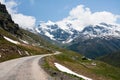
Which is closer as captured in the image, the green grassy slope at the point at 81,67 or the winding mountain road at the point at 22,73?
the winding mountain road at the point at 22,73

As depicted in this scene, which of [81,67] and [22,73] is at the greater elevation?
[22,73]

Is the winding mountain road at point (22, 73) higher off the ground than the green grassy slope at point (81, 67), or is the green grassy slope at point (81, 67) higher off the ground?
the winding mountain road at point (22, 73)

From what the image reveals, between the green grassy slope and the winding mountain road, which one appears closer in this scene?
the winding mountain road

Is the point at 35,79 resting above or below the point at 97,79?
above

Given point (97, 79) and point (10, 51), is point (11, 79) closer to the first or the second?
point (97, 79)

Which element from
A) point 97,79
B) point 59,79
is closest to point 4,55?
point 97,79

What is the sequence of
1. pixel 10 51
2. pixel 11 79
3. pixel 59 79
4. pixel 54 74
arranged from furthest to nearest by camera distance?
pixel 10 51 < pixel 54 74 < pixel 59 79 < pixel 11 79

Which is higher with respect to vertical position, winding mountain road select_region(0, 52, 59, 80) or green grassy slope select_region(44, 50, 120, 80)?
winding mountain road select_region(0, 52, 59, 80)

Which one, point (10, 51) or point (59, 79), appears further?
point (10, 51)

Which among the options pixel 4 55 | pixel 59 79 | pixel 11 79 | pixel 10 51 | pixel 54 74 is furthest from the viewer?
pixel 10 51

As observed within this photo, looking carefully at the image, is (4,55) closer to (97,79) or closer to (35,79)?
(97,79)

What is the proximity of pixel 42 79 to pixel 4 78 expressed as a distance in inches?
163

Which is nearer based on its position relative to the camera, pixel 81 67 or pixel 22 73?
pixel 22 73

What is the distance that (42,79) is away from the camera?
3139cm
